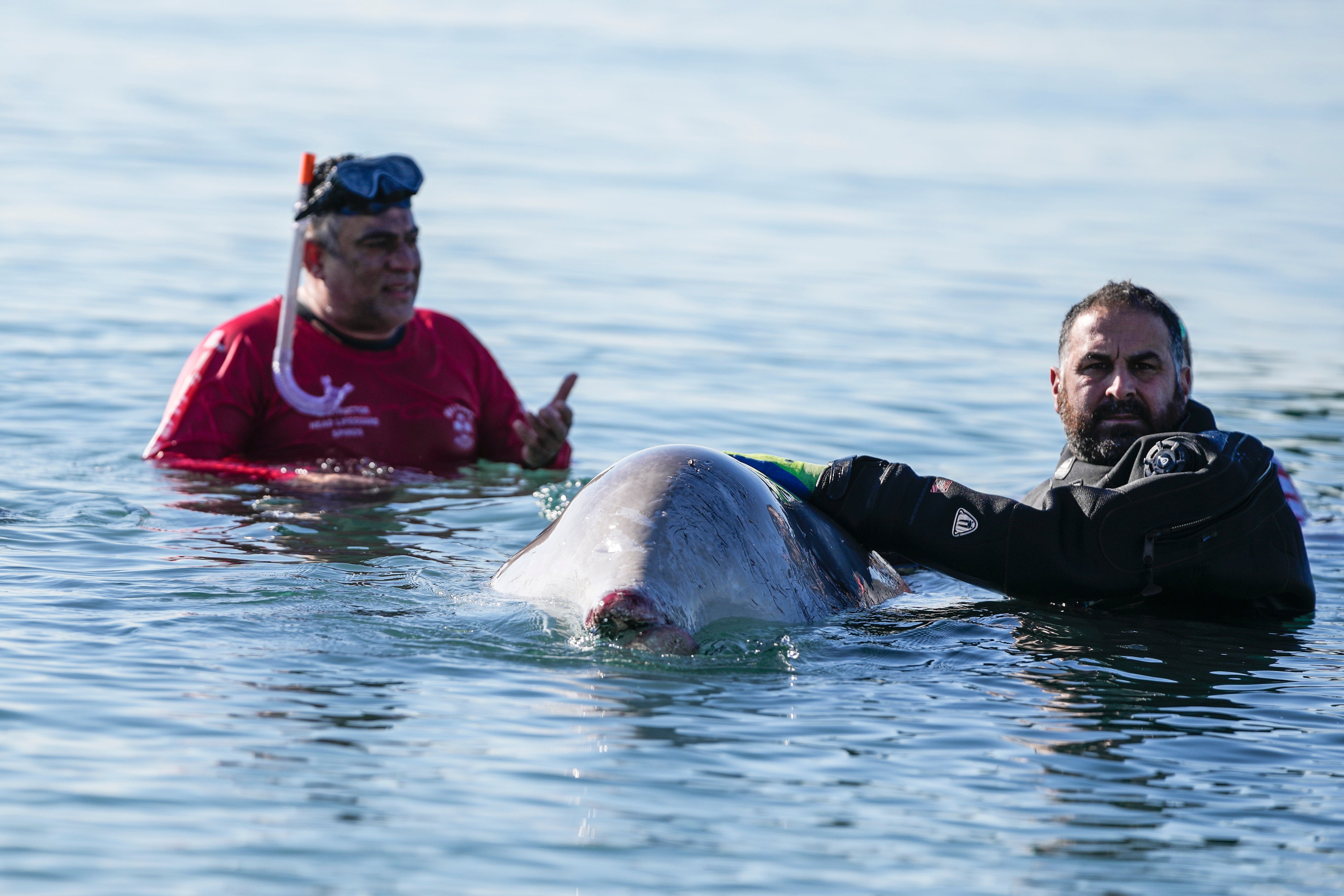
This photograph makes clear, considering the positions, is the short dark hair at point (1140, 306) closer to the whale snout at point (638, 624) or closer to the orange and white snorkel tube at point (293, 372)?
the whale snout at point (638, 624)

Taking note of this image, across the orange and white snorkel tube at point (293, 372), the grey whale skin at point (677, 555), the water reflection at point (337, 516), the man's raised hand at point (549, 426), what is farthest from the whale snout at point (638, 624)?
the orange and white snorkel tube at point (293, 372)

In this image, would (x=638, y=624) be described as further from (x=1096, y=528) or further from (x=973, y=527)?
(x=1096, y=528)

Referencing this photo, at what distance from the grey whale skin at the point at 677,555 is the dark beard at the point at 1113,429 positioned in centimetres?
112

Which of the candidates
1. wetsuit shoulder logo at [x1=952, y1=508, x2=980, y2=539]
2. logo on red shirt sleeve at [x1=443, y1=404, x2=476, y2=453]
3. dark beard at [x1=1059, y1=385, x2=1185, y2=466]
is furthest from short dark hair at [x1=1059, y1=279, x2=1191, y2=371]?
logo on red shirt sleeve at [x1=443, y1=404, x2=476, y2=453]

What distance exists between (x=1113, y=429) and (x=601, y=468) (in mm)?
3550

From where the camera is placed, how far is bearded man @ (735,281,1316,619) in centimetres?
504

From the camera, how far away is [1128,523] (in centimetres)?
503

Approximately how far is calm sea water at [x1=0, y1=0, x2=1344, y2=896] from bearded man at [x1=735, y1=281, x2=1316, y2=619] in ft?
0.57

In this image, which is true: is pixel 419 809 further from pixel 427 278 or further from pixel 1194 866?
pixel 427 278

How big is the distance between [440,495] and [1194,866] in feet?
14.8

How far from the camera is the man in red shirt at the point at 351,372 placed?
7332mm

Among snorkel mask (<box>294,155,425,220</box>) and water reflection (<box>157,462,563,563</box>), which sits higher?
snorkel mask (<box>294,155,425,220</box>)

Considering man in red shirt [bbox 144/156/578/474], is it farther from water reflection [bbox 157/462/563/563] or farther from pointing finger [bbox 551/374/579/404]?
water reflection [bbox 157/462/563/563]

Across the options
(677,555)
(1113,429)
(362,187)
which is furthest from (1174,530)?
(362,187)
